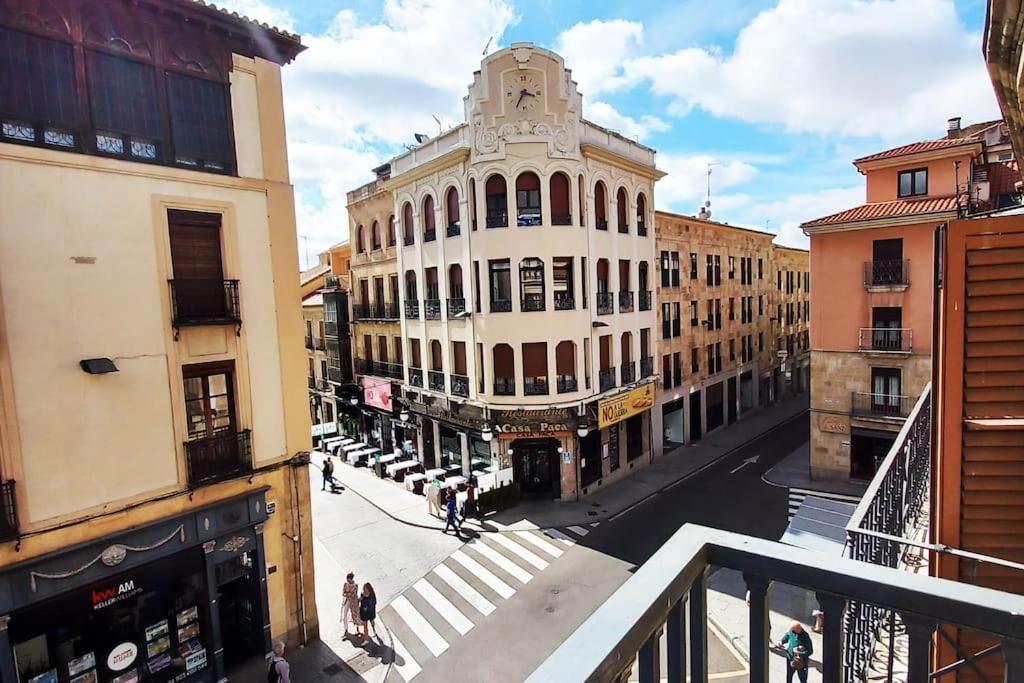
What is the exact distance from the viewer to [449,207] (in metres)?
22.8

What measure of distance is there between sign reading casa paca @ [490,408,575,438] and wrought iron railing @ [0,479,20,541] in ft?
48.5

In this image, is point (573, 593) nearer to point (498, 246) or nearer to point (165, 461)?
point (165, 461)

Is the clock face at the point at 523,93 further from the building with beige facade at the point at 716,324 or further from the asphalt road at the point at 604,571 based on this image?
the asphalt road at the point at 604,571

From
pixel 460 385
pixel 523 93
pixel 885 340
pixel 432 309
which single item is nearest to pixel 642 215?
pixel 523 93

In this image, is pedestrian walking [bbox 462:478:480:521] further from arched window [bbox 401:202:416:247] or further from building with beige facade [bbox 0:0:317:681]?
arched window [bbox 401:202:416:247]

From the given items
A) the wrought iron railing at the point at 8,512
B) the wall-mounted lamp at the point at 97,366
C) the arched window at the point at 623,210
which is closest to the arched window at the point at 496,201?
the arched window at the point at 623,210

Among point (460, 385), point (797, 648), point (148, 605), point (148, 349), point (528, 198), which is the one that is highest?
point (528, 198)

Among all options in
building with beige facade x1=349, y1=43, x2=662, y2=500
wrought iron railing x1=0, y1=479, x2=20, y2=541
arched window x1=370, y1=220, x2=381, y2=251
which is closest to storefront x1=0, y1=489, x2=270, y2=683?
wrought iron railing x1=0, y1=479, x2=20, y2=541

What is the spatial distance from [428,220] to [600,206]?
7571mm

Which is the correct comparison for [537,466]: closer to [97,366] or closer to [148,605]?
[148,605]

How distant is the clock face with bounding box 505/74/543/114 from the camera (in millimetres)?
20266

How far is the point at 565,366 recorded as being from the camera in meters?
21.6

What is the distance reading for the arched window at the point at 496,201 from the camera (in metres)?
20.9

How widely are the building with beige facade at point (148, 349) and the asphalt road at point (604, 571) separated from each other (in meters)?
4.21
